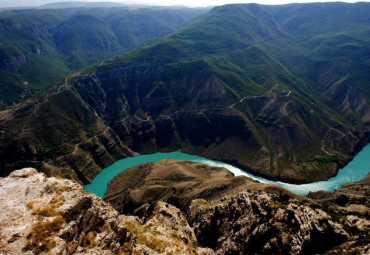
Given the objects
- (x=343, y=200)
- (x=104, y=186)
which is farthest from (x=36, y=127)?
(x=343, y=200)

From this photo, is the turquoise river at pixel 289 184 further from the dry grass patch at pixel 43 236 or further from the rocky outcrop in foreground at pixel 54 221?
the dry grass patch at pixel 43 236

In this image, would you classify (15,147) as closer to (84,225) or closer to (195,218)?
(195,218)

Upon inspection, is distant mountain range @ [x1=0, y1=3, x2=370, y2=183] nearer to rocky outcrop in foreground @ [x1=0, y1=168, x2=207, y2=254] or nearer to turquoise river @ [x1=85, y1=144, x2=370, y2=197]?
turquoise river @ [x1=85, y1=144, x2=370, y2=197]

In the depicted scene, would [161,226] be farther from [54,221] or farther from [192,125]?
[192,125]

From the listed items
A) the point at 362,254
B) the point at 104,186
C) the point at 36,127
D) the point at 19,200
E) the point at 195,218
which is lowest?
the point at 104,186

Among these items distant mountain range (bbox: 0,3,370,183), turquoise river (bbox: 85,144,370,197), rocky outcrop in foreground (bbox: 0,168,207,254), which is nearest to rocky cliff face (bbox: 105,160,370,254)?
rocky outcrop in foreground (bbox: 0,168,207,254)

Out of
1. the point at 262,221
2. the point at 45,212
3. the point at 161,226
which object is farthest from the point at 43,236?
the point at 262,221
